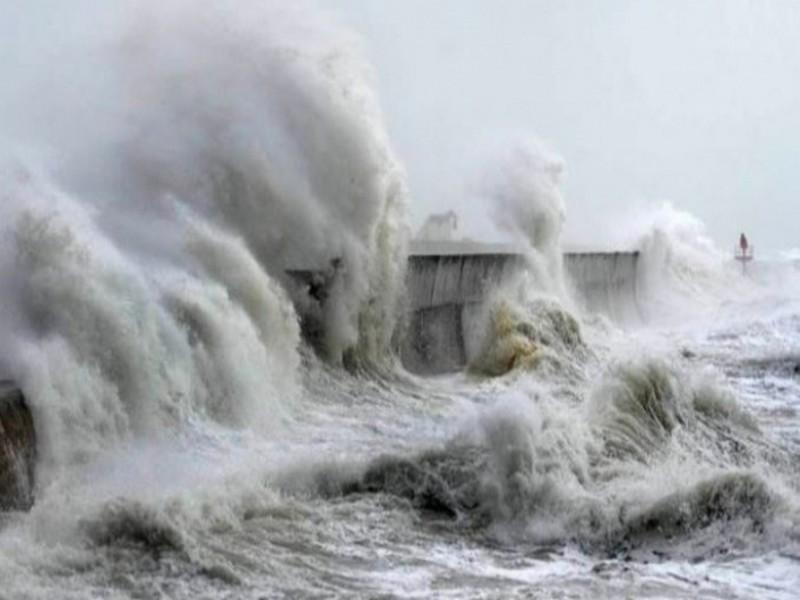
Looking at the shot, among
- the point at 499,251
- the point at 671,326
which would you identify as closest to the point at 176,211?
the point at 499,251

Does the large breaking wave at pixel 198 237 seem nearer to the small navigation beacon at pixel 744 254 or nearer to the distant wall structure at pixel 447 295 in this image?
the distant wall structure at pixel 447 295

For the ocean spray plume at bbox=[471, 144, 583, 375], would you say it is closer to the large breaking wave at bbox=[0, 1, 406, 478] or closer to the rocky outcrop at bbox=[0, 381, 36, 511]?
the large breaking wave at bbox=[0, 1, 406, 478]

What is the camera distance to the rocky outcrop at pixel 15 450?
18.9ft

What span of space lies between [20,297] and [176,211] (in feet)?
10.2

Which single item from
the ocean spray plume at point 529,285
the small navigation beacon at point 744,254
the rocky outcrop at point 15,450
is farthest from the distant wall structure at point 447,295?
the small navigation beacon at point 744,254

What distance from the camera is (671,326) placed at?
2439cm

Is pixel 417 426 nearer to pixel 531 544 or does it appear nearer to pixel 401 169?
pixel 531 544

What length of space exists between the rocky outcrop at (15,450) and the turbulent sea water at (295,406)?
98 millimetres

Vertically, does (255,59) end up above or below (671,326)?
above

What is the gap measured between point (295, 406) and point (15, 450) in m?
3.52

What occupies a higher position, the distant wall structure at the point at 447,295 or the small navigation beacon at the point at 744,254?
the small navigation beacon at the point at 744,254

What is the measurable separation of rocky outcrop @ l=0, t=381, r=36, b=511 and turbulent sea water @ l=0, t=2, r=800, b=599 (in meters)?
0.10

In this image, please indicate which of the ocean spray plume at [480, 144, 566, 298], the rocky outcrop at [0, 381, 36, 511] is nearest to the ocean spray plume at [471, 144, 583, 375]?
the ocean spray plume at [480, 144, 566, 298]

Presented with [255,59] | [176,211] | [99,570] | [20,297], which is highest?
[255,59]
